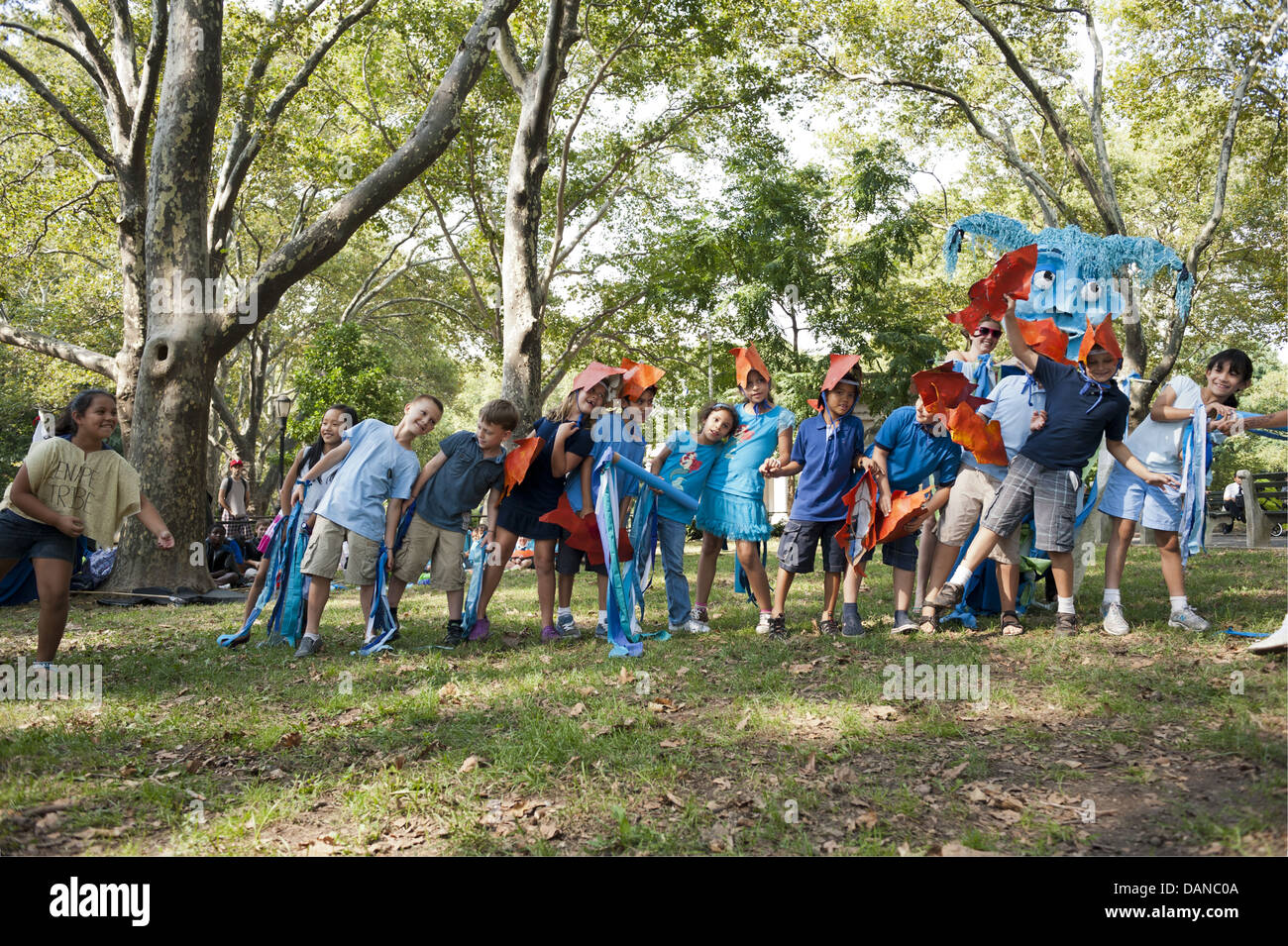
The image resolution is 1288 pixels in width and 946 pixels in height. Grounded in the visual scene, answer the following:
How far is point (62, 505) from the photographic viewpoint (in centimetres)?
546

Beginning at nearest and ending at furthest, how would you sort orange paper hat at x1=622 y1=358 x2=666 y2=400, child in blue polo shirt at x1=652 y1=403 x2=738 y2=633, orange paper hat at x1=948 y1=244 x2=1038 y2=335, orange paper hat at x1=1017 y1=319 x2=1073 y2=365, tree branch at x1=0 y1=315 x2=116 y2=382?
orange paper hat at x1=948 y1=244 x2=1038 y2=335 < orange paper hat at x1=1017 y1=319 x2=1073 y2=365 < orange paper hat at x1=622 y1=358 x2=666 y2=400 < child in blue polo shirt at x1=652 y1=403 x2=738 y2=633 < tree branch at x1=0 y1=315 x2=116 y2=382

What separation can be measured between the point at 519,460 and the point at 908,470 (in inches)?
116

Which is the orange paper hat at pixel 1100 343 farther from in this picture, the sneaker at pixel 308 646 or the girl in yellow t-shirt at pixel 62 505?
the girl in yellow t-shirt at pixel 62 505

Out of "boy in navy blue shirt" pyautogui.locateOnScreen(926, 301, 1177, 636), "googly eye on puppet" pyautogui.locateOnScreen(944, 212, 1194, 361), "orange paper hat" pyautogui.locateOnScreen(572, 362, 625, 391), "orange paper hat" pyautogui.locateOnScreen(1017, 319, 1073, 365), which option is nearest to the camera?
"boy in navy blue shirt" pyautogui.locateOnScreen(926, 301, 1177, 636)

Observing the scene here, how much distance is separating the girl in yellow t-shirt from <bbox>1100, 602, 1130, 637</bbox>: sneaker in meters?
6.12

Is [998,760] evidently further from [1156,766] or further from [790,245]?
[790,245]

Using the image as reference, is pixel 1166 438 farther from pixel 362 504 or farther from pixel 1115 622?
pixel 362 504

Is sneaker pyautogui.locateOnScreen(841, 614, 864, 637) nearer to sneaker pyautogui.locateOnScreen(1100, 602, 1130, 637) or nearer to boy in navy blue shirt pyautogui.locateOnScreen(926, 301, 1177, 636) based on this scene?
boy in navy blue shirt pyautogui.locateOnScreen(926, 301, 1177, 636)

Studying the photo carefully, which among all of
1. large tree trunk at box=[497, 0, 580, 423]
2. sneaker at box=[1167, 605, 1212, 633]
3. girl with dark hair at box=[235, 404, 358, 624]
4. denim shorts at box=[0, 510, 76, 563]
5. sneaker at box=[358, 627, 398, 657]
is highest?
large tree trunk at box=[497, 0, 580, 423]

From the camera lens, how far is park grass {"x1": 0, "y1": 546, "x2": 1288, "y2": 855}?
3189 millimetres

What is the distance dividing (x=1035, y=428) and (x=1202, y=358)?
105ft

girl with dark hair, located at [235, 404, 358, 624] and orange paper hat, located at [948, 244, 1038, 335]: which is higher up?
orange paper hat, located at [948, 244, 1038, 335]

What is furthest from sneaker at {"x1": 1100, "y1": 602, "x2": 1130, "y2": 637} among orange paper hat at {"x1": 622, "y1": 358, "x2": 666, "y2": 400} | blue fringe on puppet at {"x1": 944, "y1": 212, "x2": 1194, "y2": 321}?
orange paper hat at {"x1": 622, "y1": 358, "x2": 666, "y2": 400}

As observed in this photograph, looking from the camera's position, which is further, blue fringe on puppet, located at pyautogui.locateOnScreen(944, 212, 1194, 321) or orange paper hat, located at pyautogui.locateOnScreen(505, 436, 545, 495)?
blue fringe on puppet, located at pyautogui.locateOnScreen(944, 212, 1194, 321)
